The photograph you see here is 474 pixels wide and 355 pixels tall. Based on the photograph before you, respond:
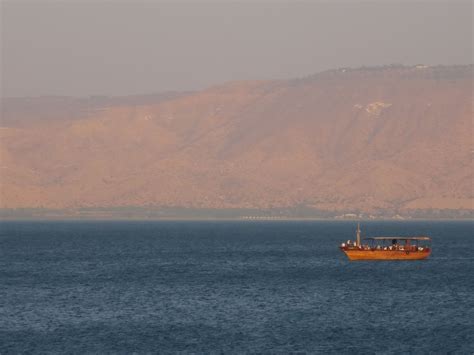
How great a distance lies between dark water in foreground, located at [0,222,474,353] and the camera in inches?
3189

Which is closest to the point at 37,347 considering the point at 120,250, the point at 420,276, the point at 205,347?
the point at 205,347

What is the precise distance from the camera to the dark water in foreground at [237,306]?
8100 centimetres

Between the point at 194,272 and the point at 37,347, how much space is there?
62.5 m

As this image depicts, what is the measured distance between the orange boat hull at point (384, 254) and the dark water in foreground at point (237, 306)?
8.86 ft

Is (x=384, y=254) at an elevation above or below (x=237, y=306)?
above

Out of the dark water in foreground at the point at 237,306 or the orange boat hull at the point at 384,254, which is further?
the orange boat hull at the point at 384,254

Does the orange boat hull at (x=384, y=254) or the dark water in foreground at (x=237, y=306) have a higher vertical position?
the orange boat hull at (x=384, y=254)

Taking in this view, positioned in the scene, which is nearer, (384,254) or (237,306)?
(237,306)

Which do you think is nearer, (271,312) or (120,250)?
(271,312)

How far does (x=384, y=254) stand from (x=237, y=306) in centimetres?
6427

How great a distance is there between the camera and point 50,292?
11369 cm

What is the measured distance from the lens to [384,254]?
531 feet

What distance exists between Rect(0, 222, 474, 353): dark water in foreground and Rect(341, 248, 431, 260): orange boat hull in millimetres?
2702

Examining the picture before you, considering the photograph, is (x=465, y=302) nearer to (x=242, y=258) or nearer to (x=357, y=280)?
(x=357, y=280)
